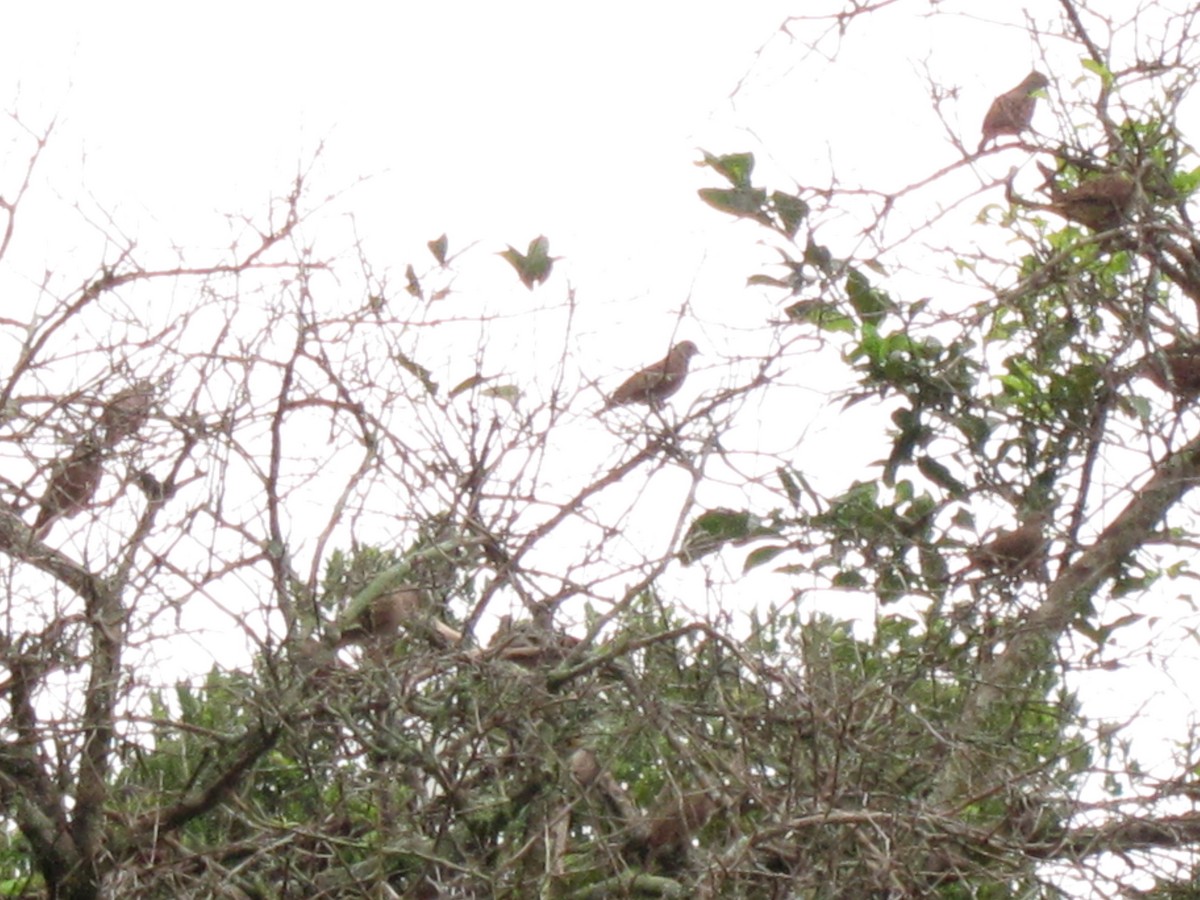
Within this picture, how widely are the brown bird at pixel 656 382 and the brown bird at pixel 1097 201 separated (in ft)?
3.33

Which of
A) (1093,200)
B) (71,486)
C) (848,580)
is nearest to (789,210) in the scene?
(1093,200)

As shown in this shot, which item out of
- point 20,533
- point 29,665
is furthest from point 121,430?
point 29,665

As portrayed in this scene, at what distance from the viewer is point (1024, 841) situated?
346 cm

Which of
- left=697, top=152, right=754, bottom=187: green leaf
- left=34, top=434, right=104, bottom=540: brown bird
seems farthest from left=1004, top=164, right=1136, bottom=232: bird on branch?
left=34, top=434, right=104, bottom=540: brown bird

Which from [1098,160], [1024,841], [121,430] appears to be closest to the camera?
[1024,841]

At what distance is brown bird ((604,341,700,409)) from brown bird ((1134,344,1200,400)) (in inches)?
44.8

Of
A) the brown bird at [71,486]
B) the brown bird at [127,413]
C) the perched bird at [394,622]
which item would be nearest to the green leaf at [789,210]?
the perched bird at [394,622]

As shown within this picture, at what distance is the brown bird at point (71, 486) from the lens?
12.1 ft

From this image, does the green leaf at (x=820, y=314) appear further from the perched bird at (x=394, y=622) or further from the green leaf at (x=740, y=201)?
the perched bird at (x=394, y=622)

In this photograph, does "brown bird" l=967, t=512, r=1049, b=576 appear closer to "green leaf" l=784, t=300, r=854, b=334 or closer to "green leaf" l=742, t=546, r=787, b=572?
"green leaf" l=742, t=546, r=787, b=572

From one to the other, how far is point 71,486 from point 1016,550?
223 cm

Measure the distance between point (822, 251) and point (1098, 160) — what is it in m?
0.70

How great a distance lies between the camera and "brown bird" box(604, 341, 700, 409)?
374cm

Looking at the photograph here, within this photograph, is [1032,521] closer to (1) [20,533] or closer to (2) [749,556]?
(2) [749,556]
